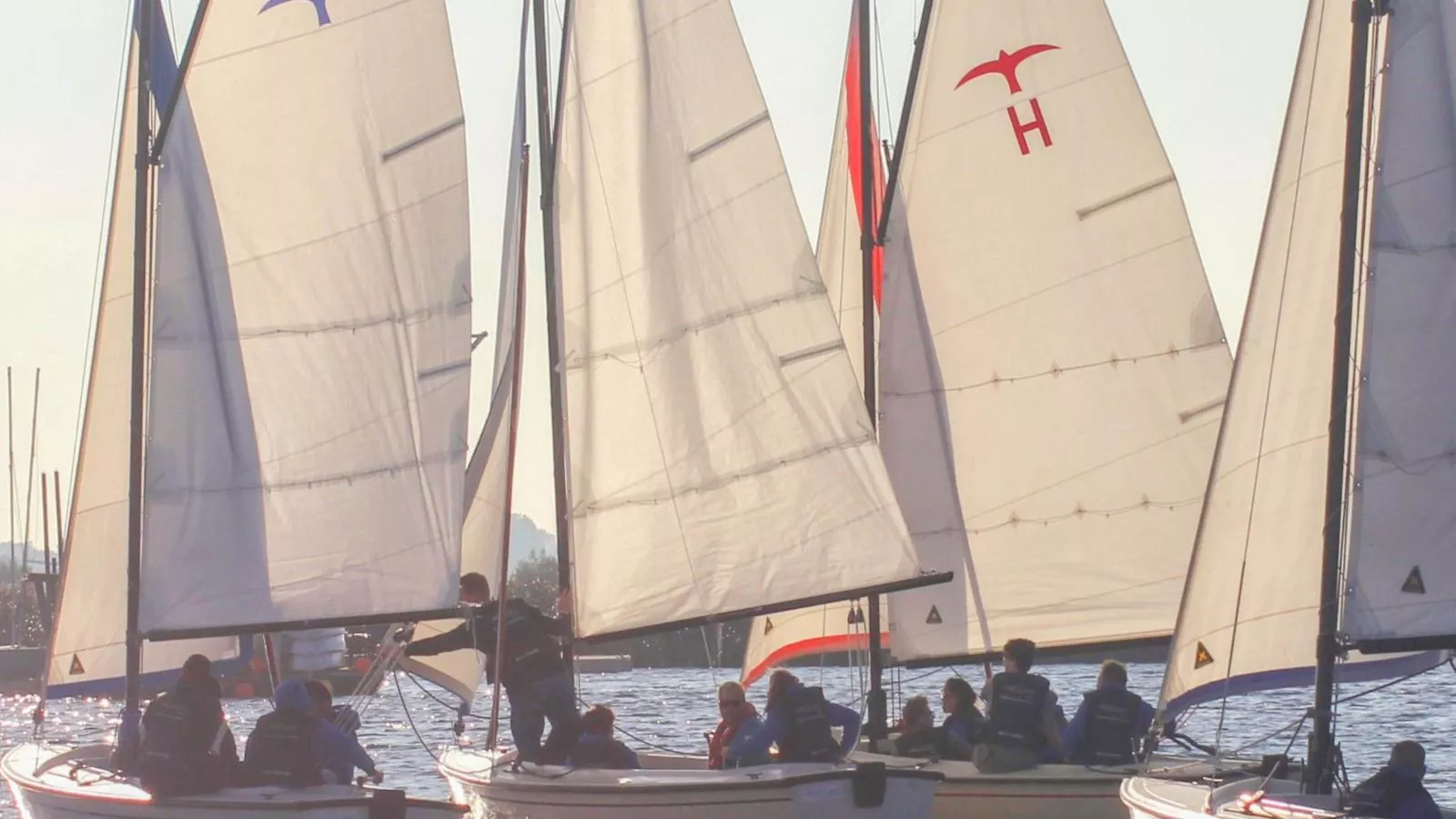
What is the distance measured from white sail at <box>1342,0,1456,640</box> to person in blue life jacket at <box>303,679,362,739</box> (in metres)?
8.25

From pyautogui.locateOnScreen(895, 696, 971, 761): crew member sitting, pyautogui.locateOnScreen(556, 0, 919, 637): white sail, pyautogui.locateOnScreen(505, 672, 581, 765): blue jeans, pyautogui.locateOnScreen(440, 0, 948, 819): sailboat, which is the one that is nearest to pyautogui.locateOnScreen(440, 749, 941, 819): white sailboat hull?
pyautogui.locateOnScreen(505, 672, 581, 765): blue jeans

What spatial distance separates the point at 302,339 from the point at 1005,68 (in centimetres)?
902

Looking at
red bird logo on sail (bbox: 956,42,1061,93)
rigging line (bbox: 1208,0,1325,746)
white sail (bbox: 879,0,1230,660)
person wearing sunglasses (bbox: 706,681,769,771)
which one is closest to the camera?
rigging line (bbox: 1208,0,1325,746)

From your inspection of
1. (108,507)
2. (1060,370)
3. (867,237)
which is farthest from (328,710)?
(1060,370)

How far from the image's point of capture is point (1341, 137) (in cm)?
1780

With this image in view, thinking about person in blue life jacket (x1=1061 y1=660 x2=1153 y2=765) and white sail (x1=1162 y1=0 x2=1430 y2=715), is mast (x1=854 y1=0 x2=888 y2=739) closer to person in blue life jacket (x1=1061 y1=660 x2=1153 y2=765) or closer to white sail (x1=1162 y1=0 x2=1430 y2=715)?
person in blue life jacket (x1=1061 y1=660 x2=1153 y2=765)

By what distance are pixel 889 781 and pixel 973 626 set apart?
25.5ft

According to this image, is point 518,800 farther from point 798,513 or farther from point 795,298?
point 795,298

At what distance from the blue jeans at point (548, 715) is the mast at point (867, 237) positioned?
5.16m

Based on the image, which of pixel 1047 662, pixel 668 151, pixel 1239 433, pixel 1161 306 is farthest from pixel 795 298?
pixel 1047 662

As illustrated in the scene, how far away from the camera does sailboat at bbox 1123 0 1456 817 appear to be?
16750 mm

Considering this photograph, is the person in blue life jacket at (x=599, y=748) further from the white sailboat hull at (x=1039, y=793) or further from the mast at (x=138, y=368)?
the mast at (x=138, y=368)

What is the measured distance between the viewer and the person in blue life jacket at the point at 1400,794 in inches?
590

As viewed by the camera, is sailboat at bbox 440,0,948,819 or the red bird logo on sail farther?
the red bird logo on sail
